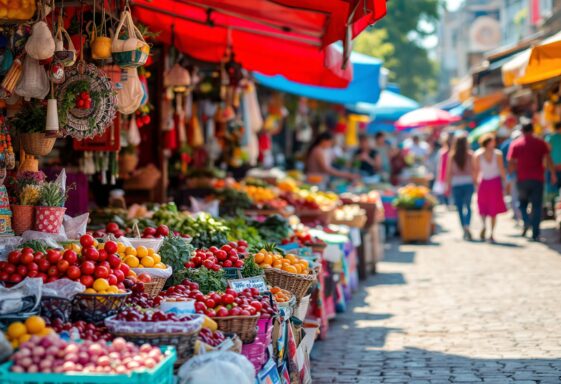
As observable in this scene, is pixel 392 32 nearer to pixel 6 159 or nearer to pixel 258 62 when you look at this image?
pixel 258 62

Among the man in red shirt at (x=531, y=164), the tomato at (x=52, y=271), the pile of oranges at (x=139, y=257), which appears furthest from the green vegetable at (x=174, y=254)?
the man in red shirt at (x=531, y=164)

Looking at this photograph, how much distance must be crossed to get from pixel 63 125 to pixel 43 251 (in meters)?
1.10

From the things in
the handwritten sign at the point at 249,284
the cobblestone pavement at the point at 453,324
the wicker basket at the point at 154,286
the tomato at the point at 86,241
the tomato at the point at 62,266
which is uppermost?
the tomato at the point at 86,241

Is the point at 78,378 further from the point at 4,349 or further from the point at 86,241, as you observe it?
the point at 86,241

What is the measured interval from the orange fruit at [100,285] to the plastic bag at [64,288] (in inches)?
4.1

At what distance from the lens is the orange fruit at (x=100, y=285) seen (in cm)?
501

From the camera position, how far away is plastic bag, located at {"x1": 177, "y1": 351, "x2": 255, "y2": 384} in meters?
A: 4.30

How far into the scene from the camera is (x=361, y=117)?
28078 millimetres

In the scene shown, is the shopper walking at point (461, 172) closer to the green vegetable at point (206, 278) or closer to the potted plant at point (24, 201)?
the green vegetable at point (206, 278)

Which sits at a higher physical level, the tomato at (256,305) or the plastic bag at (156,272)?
the plastic bag at (156,272)

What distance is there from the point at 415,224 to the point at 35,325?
14.5 meters

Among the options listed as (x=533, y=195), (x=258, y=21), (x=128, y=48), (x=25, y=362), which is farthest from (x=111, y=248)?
(x=533, y=195)

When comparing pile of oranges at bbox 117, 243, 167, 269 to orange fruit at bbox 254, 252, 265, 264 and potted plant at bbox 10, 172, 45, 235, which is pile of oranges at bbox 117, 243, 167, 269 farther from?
orange fruit at bbox 254, 252, 265, 264

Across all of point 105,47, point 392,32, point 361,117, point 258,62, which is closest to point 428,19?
point 392,32
